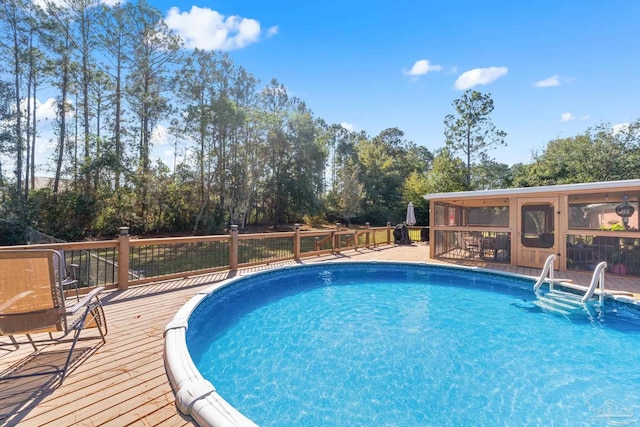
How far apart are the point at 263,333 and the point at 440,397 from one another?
8.10 feet

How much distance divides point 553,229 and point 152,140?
65.0 ft

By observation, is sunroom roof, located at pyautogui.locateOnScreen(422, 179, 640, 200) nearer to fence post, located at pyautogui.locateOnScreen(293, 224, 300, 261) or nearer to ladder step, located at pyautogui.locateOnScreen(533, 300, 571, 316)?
ladder step, located at pyautogui.locateOnScreen(533, 300, 571, 316)

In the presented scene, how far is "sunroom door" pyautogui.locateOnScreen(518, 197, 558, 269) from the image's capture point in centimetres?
738

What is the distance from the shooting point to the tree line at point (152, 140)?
13.4 metres

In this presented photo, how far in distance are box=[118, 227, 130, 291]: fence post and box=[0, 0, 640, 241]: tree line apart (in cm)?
1087

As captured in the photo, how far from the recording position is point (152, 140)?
17891 mm

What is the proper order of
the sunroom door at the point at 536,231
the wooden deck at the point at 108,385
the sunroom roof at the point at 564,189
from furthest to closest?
the sunroom door at the point at 536,231, the sunroom roof at the point at 564,189, the wooden deck at the point at 108,385

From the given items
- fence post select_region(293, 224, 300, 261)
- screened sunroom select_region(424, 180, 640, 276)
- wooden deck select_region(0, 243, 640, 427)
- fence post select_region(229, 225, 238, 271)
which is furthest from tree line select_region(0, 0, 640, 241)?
wooden deck select_region(0, 243, 640, 427)

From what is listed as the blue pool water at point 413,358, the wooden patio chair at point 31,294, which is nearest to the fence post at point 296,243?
the blue pool water at point 413,358

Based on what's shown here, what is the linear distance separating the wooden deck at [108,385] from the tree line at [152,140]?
1282 cm

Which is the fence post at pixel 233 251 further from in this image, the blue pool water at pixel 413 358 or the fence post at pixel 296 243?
the fence post at pixel 296 243

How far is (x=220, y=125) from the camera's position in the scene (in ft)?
57.6

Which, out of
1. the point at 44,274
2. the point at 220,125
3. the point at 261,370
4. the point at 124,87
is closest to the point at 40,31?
the point at 124,87

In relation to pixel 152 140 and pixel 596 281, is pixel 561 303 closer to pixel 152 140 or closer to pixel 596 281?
pixel 596 281
